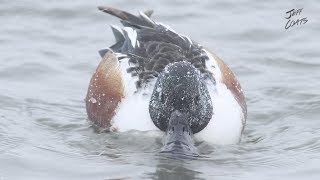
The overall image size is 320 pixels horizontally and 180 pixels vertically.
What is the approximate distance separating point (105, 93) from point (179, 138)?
1.26 meters

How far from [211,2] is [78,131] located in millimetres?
4829

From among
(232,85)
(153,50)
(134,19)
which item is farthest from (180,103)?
(134,19)

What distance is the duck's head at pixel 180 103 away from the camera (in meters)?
8.26

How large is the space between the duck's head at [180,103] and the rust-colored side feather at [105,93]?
0.50 meters

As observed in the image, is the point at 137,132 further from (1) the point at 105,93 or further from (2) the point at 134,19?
(2) the point at 134,19

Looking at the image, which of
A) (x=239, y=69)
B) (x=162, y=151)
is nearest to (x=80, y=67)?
(x=239, y=69)

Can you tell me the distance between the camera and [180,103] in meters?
8.33

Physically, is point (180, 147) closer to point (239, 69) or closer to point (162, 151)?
point (162, 151)

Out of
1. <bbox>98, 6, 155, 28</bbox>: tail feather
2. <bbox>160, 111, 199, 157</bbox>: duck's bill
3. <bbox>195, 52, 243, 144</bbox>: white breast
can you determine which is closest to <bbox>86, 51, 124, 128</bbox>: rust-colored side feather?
<bbox>98, 6, 155, 28</bbox>: tail feather

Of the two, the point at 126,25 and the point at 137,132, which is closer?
the point at 137,132

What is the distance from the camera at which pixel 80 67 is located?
11.4 m

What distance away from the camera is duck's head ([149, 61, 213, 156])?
826 cm

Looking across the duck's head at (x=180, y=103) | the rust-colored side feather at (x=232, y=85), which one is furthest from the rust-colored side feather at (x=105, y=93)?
the rust-colored side feather at (x=232, y=85)

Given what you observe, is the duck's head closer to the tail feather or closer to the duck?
the duck
